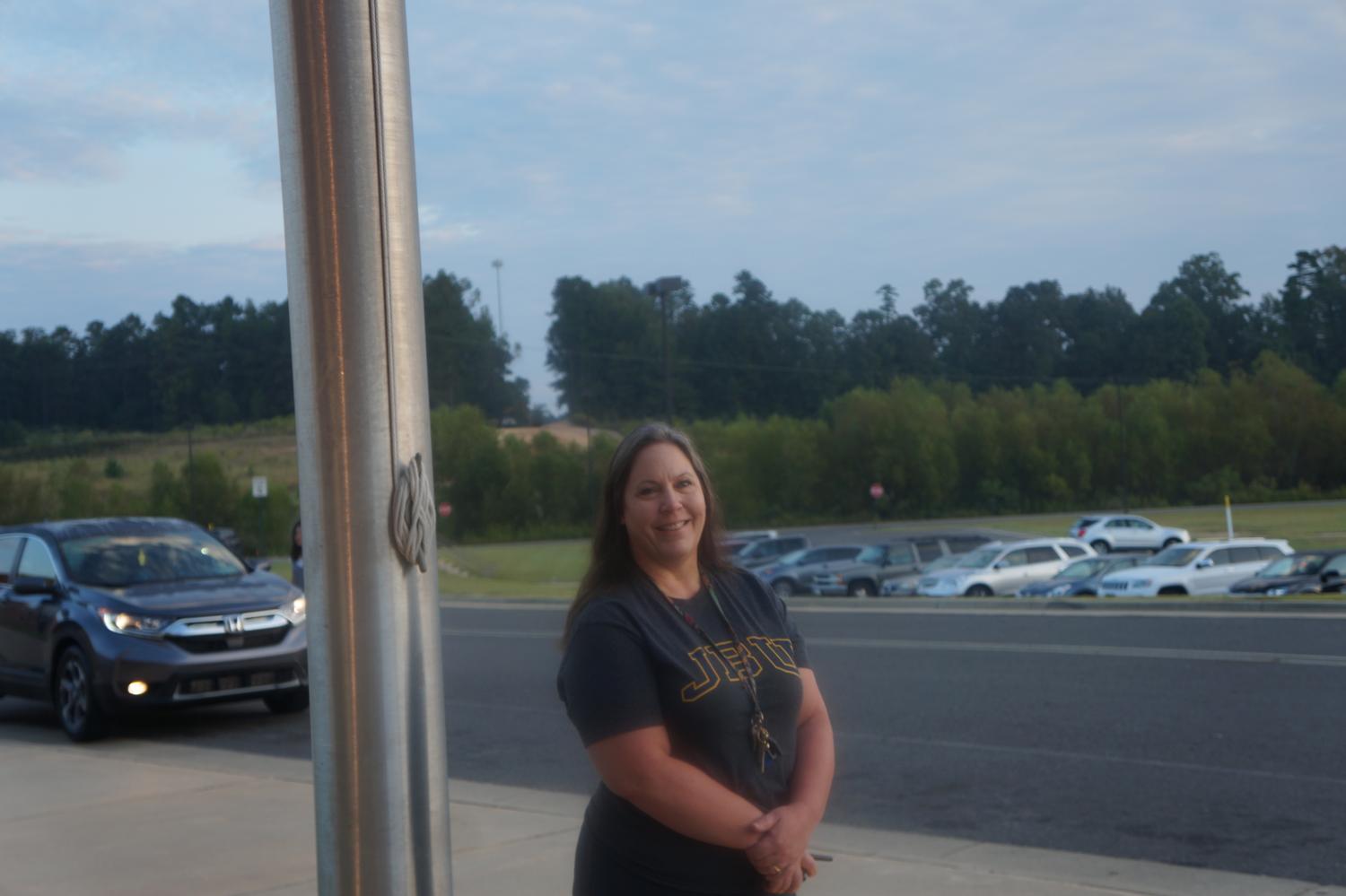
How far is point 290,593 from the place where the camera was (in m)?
11.5

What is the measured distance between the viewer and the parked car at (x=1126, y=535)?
161 ft

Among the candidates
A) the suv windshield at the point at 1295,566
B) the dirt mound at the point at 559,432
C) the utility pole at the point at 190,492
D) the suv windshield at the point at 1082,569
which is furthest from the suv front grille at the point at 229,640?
the dirt mound at the point at 559,432

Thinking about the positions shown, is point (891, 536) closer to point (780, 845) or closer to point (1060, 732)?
point (1060, 732)

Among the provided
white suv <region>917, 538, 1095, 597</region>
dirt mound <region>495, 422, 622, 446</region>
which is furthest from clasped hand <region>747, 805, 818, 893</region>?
dirt mound <region>495, 422, 622, 446</region>

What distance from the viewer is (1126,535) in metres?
49.9

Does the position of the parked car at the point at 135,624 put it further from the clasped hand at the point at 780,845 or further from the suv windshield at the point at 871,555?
the suv windshield at the point at 871,555

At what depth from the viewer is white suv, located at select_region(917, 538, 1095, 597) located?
29.6m

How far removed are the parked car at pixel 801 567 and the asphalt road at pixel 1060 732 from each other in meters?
16.4

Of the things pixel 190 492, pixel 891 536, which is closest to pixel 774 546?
pixel 891 536

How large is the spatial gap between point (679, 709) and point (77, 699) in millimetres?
9416

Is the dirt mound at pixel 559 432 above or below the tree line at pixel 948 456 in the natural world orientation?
above

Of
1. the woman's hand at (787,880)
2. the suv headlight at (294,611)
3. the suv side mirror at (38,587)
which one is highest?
the suv side mirror at (38,587)

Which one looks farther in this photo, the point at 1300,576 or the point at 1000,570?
the point at 1000,570

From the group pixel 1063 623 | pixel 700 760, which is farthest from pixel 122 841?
pixel 1063 623
